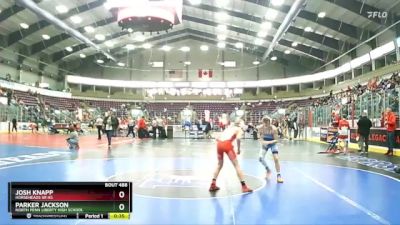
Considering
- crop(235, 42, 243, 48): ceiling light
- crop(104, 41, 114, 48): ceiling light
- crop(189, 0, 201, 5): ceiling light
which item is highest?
crop(189, 0, 201, 5): ceiling light

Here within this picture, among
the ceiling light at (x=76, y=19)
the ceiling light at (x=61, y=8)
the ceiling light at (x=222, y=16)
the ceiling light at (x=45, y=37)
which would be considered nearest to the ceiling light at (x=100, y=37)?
the ceiling light at (x=45, y=37)

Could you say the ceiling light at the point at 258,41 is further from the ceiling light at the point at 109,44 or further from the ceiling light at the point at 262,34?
the ceiling light at the point at 109,44

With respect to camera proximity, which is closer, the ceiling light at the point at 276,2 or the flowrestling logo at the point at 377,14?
the flowrestling logo at the point at 377,14

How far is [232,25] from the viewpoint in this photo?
37.6 meters

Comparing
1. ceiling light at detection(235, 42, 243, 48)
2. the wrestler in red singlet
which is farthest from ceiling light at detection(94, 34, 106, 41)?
the wrestler in red singlet

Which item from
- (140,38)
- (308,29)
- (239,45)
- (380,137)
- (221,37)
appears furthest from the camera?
(239,45)

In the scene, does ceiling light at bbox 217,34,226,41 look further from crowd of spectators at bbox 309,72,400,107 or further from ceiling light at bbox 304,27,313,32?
crowd of spectators at bbox 309,72,400,107

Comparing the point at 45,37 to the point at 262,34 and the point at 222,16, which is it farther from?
the point at 262,34

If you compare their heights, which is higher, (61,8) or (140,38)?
(140,38)

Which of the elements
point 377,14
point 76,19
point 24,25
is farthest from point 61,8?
point 377,14
